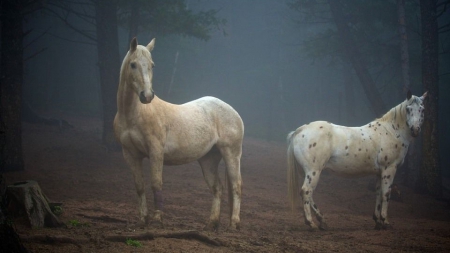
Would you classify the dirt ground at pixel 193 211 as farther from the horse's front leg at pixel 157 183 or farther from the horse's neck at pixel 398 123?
the horse's neck at pixel 398 123

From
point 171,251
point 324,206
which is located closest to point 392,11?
point 324,206

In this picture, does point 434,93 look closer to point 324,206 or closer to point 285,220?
point 324,206

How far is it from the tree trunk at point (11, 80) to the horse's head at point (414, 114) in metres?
9.91

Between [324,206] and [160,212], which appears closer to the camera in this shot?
[160,212]

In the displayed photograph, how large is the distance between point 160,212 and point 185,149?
1126 millimetres

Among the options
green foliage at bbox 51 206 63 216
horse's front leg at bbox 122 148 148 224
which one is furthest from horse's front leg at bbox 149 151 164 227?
green foliage at bbox 51 206 63 216

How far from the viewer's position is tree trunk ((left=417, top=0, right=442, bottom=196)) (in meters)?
→ 14.1

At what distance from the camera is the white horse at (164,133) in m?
6.22

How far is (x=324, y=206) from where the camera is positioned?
11.7 meters

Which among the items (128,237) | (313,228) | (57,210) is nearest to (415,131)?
(313,228)

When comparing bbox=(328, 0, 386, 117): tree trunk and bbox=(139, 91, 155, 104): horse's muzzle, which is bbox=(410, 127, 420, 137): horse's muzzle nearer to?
bbox=(139, 91, 155, 104): horse's muzzle

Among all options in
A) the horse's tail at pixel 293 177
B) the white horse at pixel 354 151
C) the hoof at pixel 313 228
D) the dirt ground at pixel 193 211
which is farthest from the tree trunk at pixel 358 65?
the hoof at pixel 313 228

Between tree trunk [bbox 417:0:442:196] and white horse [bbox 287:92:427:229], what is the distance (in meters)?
5.48

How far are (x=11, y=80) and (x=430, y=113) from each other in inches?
505
